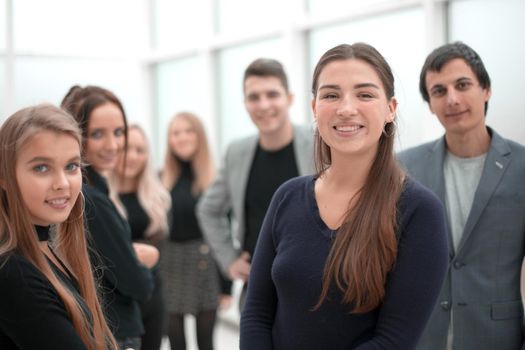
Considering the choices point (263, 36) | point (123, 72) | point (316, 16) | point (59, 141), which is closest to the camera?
point (59, 141)

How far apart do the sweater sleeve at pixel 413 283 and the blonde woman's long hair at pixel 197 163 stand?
2.58 metres

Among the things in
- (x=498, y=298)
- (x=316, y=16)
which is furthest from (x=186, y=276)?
(x=498, y=298)

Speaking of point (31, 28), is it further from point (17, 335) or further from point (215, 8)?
point (17, 335)

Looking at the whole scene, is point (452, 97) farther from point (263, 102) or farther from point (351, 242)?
point (263, 102)

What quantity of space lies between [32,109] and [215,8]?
407 cm

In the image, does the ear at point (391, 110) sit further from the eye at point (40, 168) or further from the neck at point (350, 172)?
the eye at point (40, 168)

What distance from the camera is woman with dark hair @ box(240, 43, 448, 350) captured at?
57.2 inches

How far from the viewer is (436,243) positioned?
145 cm

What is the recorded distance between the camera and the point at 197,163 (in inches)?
158

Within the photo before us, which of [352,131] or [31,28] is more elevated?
[31,28]

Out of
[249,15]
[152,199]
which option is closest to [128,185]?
[152,199]

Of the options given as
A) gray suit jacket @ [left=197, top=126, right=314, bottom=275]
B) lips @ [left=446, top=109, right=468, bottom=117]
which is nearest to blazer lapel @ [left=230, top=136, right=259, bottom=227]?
gray suit jacket @ [left=197, top=126, right=314, bottom=275]

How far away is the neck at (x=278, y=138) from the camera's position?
2834 mm

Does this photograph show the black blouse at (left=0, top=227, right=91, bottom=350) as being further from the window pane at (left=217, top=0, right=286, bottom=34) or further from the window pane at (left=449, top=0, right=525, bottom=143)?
the window pane at (left=217, top=0, right=286, bottom=34)
